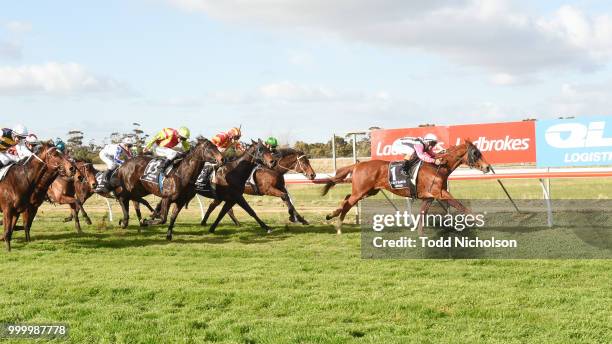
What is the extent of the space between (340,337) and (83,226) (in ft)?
34.0

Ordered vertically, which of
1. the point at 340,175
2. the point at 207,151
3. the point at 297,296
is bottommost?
the point at 297,296

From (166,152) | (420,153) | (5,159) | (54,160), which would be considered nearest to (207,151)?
(166,152)

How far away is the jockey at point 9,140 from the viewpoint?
11.1 metres

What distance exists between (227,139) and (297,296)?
825 centimetres

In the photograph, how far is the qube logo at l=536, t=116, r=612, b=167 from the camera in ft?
39.3

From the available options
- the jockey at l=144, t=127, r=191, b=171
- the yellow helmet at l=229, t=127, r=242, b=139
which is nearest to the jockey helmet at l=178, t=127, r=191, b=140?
the jockey at l=144, t=127, r=191, b=171

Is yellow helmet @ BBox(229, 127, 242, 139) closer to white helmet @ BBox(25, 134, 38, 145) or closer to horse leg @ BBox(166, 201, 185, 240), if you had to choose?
horse leg @ BBox(166, 201, 185, 240)

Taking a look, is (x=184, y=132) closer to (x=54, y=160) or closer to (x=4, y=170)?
(x=54, y=160)

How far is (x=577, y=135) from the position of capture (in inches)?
479

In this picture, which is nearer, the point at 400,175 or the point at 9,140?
the point at 400,175

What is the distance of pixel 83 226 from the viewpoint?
543 inches

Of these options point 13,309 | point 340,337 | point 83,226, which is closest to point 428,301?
point 340,337

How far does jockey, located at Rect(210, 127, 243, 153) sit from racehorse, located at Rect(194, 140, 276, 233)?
1.49 metres

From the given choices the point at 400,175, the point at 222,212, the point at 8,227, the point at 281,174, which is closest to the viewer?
the point at 8,227
